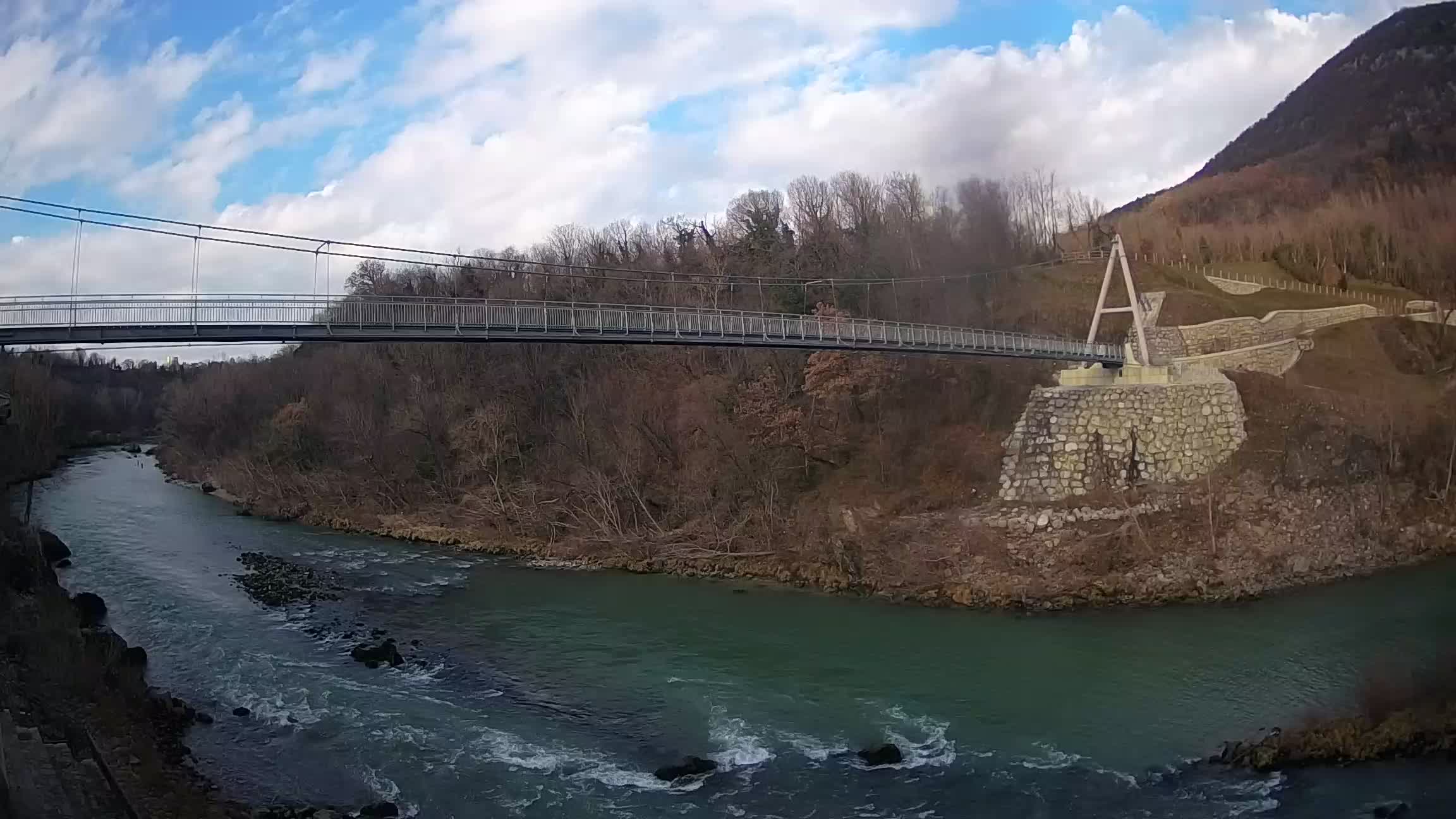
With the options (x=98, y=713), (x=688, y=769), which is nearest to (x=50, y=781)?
(x=98, y=713)

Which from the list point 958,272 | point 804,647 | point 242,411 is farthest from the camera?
point 242,411

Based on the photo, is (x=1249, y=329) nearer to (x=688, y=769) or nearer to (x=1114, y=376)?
(x=1114, y=376)

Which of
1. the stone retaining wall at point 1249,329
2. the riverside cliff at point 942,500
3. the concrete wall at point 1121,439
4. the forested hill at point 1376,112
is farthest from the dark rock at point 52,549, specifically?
the forested hill at point 1376,112

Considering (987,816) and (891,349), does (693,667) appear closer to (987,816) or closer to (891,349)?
(987,816)

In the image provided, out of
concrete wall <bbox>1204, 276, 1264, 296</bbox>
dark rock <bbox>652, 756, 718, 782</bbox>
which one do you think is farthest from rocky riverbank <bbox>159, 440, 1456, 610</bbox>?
concrete wall <bbox>1204, 276, 1264, 296</bbox>

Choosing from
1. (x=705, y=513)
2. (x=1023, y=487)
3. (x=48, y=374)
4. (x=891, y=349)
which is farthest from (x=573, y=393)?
(x=48, y=374)

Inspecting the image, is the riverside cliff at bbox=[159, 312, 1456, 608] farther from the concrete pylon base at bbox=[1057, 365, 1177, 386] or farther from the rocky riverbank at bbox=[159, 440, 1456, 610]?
the concrete pylon base at bbox=[1057, 365, 1177, 386]
